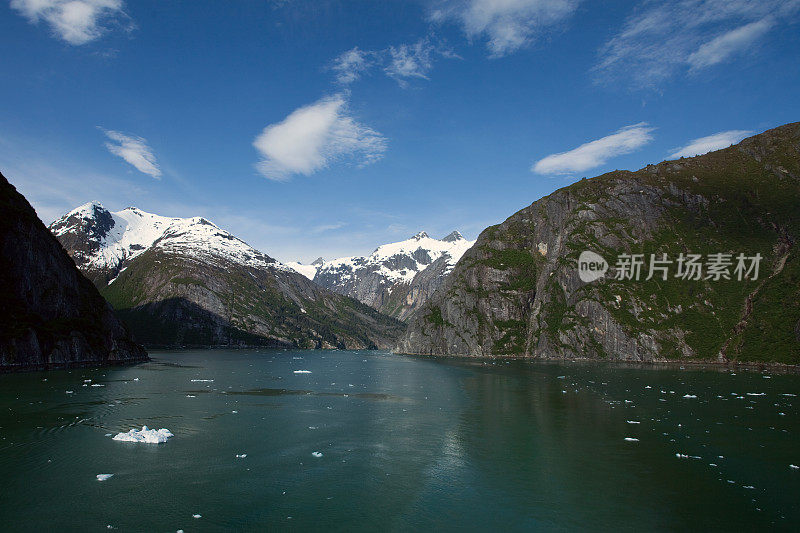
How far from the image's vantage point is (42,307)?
114062 millimetres

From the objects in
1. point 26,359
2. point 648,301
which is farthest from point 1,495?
point 648,301

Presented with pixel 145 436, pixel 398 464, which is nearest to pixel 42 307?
pixel 145 436

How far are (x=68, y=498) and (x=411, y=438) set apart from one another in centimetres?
2571

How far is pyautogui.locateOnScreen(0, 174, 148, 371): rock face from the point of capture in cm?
9938

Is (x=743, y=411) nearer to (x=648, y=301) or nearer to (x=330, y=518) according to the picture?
(x=330, y=518)

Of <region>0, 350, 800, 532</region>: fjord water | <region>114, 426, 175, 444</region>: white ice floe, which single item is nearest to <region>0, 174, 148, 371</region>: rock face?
<region>0, 350, 800, 532</region>: fjord water

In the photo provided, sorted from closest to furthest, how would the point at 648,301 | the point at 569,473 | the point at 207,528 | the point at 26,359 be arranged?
the point at 207,528 < the point at 569,473 < the point at 26,359 < the point at 648,301

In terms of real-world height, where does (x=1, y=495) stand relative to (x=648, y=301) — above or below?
below

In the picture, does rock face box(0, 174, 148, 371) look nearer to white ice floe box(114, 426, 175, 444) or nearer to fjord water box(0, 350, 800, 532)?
fjord water box(0, 350, 800, 532)

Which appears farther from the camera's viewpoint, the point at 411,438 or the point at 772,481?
the point at 411,438

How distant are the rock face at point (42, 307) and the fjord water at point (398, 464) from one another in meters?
46.7

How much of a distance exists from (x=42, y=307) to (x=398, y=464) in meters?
120

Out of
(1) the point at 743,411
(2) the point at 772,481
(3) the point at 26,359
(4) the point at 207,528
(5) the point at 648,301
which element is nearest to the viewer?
(4) the point at 207,528

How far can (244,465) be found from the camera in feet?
107
